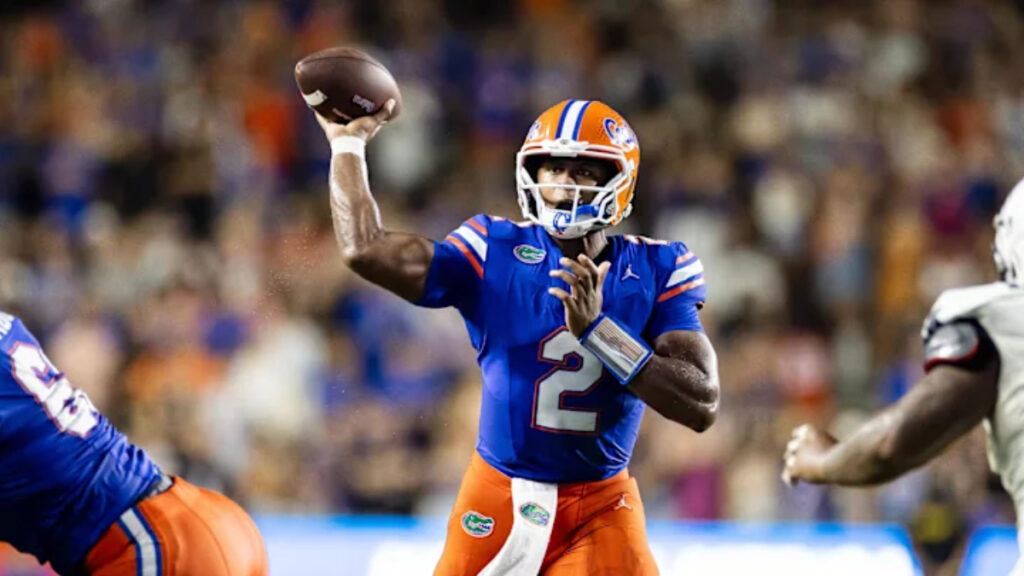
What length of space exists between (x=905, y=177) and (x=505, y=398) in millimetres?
6363

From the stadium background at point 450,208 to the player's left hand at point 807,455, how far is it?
3.78 metres

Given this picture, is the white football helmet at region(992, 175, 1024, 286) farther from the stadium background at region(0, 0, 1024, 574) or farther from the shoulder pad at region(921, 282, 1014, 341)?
the stadium background at region(0, 0, 1024, 574)

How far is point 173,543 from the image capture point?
13.7ft

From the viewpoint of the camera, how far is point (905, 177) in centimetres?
1003

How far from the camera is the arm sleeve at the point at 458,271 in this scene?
4422 millimetres

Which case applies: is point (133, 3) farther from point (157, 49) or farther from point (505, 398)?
point (505, 398)

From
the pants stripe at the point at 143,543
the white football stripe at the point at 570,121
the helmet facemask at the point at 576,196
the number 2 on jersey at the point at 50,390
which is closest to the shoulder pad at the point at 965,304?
the helmet facemask at the point at 576,196

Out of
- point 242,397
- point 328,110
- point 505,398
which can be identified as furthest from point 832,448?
point 242,397

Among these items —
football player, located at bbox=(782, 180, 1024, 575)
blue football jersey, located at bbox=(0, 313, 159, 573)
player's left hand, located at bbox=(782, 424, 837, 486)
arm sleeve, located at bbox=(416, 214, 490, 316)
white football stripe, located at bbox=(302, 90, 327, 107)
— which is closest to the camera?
football player, located at bbox=(782, 180, 1024, 575)

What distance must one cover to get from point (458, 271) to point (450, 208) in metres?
5.69

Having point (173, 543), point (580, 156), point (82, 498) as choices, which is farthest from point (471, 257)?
point (82, 498)

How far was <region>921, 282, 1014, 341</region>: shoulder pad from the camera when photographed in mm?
3393

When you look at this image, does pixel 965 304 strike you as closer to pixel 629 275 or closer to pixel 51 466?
pixel 629 275

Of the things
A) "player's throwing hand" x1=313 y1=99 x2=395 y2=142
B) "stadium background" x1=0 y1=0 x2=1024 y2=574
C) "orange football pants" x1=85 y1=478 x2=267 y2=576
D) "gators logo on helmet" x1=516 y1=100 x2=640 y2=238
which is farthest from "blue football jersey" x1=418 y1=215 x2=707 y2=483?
"stadium background" x1=0 y1=0 x2=1024 y2=574
